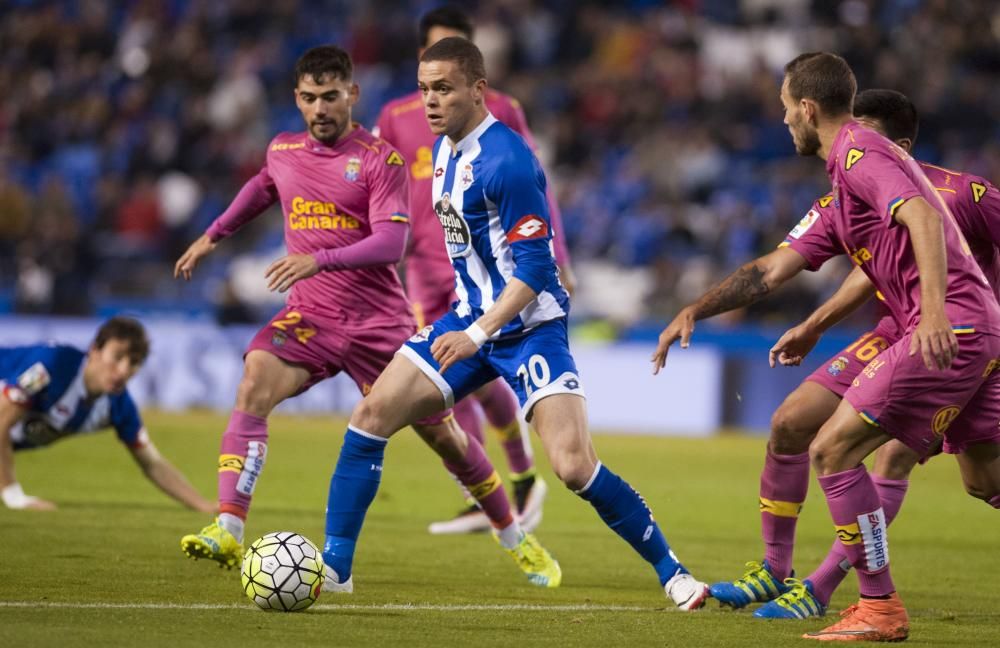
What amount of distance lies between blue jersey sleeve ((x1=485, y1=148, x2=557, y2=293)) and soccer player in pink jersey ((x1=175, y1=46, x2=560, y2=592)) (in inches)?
42.9

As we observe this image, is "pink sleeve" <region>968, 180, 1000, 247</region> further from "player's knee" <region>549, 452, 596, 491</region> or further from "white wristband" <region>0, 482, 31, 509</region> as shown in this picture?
"white wristband" <region>0, 482, 31, 509</region>

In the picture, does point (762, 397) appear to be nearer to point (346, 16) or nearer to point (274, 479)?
point (274, 479)

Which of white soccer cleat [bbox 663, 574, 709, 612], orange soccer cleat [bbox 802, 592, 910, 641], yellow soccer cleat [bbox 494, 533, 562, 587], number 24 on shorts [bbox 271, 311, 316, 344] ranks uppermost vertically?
number 24 on shorts [bbox 271, 311, 316, 344]

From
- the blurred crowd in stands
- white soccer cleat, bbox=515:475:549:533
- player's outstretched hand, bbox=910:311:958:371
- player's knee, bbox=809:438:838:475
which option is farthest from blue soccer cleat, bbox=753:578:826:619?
the blurred crowd in stands

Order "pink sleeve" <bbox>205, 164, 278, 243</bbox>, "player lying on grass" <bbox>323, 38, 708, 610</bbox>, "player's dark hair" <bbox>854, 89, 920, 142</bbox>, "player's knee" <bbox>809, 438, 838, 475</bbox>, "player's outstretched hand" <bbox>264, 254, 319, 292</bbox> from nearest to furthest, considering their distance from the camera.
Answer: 1. "player's knee" <bbox>809, 438, 838, 475</bbox>
2. "player lying on grass" <bbox>323, 38, 708, 610</bbox>
3. "player's dark hair" <bbox>854, 89, 920, 142</bbox>
4. "player's outstretched hand" <bbox>264, 254, 319, 292</bbox>
5. "pink sleeve" <bbox>205, 164, 278, 243</bbox>

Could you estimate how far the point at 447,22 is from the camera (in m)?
9.91

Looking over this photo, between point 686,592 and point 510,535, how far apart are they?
1523mm

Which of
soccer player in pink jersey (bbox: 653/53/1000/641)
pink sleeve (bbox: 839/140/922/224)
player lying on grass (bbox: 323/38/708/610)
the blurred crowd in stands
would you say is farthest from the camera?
the blurred crowd in stands

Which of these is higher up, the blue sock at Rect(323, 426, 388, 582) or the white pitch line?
the blue sock at Rect(323, 426, 388, 582)

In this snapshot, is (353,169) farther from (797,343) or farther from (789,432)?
(789,432)

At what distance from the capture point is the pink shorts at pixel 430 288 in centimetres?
1013

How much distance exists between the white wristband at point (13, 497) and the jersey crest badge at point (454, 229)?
4.33m

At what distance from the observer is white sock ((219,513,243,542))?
7598 millimetres

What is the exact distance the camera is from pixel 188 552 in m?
7.31
